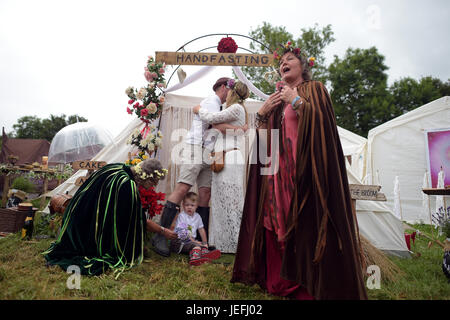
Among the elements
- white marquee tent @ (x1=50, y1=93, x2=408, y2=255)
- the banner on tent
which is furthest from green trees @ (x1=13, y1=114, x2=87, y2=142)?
the banner on tent

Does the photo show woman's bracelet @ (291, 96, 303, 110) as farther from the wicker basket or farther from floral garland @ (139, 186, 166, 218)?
the wicker basket

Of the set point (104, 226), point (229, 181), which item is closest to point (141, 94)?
point (229, 181)

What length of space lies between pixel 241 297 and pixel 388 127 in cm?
799

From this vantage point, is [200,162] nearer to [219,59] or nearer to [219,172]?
[219,172]

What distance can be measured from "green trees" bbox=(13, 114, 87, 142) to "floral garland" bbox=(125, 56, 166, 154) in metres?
28.5

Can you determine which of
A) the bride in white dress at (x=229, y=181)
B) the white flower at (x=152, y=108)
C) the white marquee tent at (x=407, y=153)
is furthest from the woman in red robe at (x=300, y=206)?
the white marquee tent at (x=407, y=153)

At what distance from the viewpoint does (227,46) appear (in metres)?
4.04

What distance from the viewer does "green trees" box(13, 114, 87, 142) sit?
28.7 meters

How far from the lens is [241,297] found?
1966 mm

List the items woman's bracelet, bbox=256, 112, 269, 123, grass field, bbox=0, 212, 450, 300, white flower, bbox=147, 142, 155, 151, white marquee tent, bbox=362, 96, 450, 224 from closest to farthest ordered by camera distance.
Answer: grass field, bbox=0, 212, 450, 300
woman's bracelet, bbox=256, 112, 269, 123
white flower, bbox=147, 142, 155, 151
white marquee tent, bbox=362, 96, 450, 224

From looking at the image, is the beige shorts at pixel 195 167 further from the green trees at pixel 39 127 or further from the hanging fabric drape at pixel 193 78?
the green trees at pixel 39 127

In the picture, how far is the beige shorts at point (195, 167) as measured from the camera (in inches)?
138

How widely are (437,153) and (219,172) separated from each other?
6817 mm
